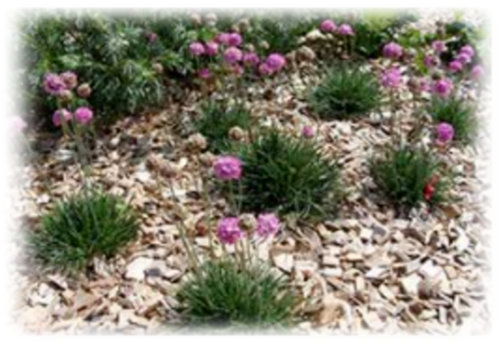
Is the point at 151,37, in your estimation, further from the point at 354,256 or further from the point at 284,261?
the point at 354,256

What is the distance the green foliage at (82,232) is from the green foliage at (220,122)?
715 millimetres

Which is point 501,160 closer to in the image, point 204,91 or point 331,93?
point 331,93

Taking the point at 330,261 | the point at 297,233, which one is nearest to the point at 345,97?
the point at 297,233

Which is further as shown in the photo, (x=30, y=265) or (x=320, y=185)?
(x=320, y=185)

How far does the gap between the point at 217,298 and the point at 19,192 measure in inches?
58.9

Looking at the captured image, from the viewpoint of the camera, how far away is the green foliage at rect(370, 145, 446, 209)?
126 inches

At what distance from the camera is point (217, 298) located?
2453 millimetres

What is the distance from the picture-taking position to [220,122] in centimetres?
360

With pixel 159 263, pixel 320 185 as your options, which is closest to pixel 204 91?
pixel 320 185

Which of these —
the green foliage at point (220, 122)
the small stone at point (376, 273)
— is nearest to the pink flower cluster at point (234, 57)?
the green foliage at point (220, 122)

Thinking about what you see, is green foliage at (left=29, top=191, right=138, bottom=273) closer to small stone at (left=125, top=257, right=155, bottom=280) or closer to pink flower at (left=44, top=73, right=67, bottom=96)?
small stone at (left=125, top=257, right=155, bottom=280)

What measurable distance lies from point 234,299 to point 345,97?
181cm

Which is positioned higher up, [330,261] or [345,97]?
[345,97]

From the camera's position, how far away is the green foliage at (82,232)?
9.35 feet
